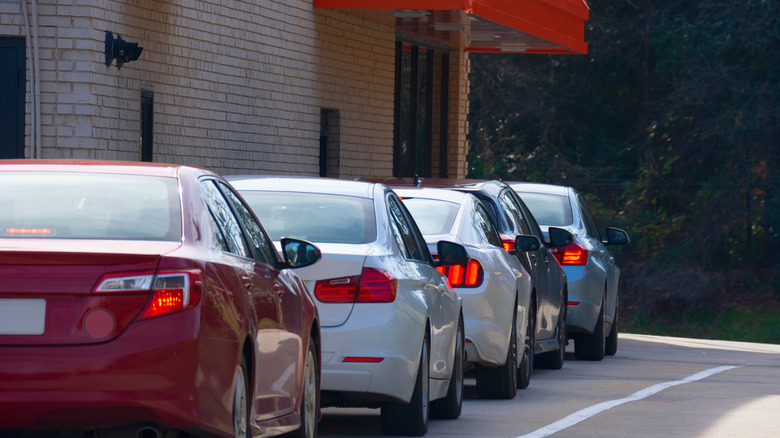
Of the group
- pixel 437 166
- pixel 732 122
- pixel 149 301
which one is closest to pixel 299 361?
pixel 149 301

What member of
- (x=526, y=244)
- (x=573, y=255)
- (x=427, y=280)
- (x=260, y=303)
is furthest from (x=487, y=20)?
(x=260, y=303)

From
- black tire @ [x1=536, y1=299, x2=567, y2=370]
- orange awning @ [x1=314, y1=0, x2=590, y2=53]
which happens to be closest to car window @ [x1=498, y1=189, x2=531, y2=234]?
black tire @ [x1=536, y1=299, x2=567, y2=370]

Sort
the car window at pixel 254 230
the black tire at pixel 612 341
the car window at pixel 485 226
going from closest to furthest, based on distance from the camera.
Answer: the car window at pixel 254 230 < the car window at pixel 485 226 < the black tire at pixel 612 341

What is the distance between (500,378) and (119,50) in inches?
198

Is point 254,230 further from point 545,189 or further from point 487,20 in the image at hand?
point 487,20

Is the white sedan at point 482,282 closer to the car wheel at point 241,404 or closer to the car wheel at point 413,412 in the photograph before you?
the car wheel at point 413,412

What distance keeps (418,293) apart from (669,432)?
2185 mm

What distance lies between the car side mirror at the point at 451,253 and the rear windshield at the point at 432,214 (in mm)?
897

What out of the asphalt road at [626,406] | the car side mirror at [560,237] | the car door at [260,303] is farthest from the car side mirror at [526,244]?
the car door at [260,303]

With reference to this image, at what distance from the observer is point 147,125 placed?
16.0 metres

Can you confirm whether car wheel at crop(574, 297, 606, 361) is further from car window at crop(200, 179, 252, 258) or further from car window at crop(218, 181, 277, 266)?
car window at crop(200, 179, 252, 258)

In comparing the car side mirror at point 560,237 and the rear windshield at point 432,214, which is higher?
the rear windshield at point 432,214

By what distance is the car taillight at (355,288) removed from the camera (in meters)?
8.78

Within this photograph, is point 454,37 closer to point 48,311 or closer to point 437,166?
point 437,166
